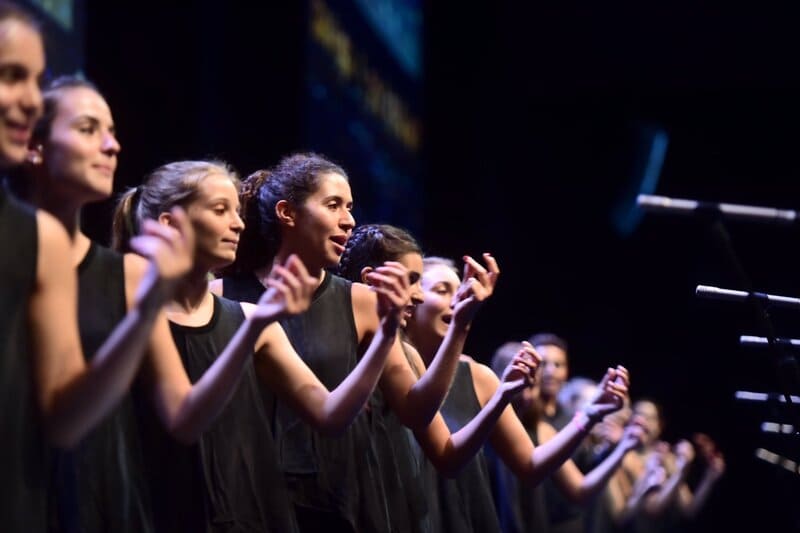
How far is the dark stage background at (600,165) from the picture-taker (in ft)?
27.7

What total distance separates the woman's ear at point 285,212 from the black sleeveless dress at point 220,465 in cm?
53

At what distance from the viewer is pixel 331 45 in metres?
6.57

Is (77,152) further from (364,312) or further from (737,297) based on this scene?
(737,297)

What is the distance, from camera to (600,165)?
10.0 meters

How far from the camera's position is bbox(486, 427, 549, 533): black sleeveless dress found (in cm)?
574

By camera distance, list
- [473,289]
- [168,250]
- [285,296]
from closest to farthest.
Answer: [168,250] < [285,296] < [473,289]

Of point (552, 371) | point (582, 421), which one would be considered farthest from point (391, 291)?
point (552, 371)

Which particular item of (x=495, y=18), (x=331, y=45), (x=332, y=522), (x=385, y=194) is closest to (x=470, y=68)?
(x=495, y=18)

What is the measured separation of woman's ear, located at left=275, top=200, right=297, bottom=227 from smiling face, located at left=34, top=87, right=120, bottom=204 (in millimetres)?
1106

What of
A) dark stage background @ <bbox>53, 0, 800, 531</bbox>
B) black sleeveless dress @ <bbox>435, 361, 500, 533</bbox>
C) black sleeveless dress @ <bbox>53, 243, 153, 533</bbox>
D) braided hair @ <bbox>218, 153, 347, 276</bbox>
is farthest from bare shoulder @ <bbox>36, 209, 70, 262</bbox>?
dark stage background @ <bbox>53, 0, 800, 531</bbox>

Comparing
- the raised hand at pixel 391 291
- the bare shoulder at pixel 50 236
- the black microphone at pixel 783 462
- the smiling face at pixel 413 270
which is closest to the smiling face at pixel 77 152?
the bare shoulder at pixel 50 236

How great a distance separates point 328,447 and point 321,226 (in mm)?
603

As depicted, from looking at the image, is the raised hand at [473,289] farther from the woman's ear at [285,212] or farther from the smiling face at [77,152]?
the smiling face at [77,152]

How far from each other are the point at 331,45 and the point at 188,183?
3.67 meters
